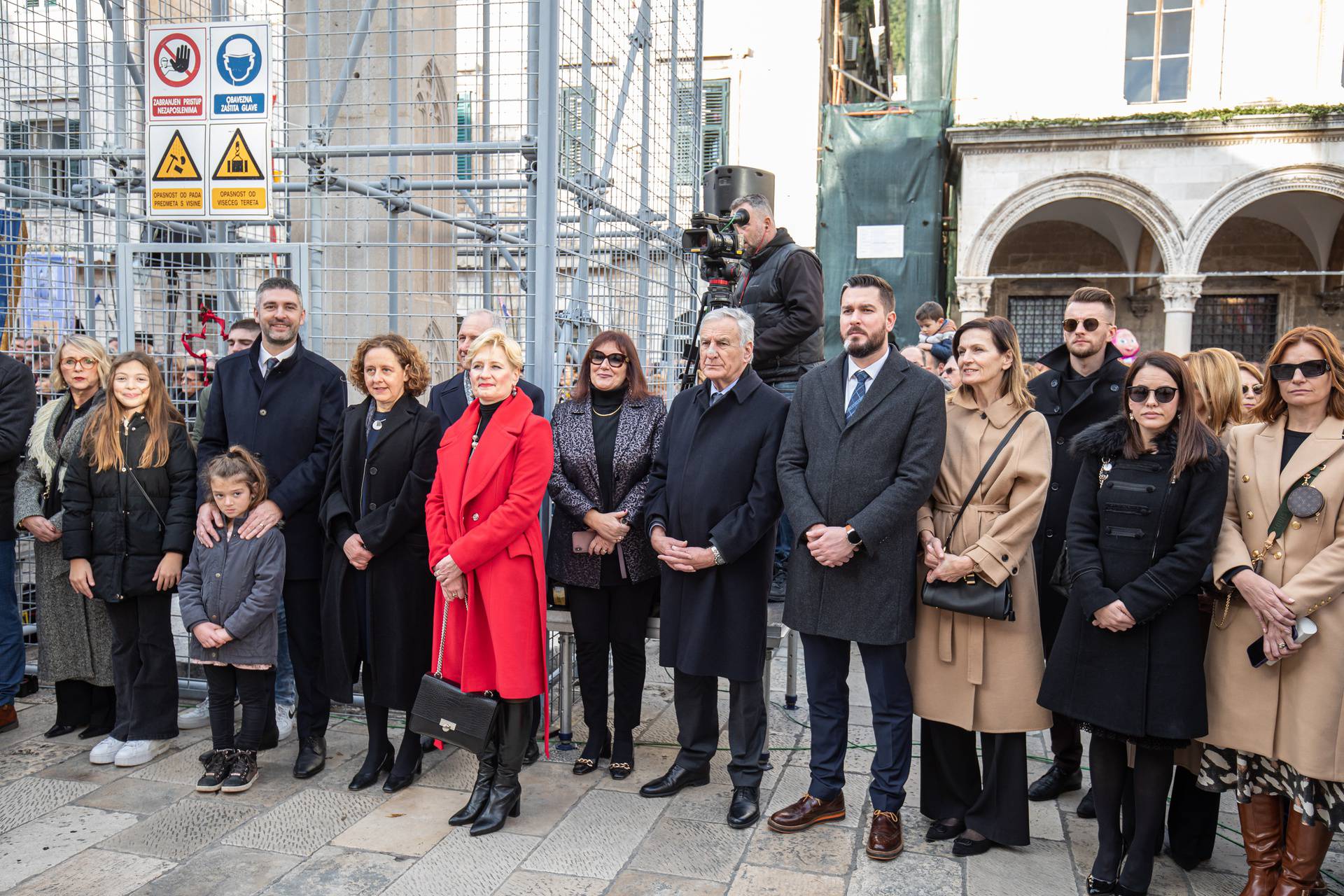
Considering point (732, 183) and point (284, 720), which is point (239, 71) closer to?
point (284, 720)

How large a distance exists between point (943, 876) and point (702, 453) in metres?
1.73

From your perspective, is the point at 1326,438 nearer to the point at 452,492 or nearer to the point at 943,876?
the point at 943,876

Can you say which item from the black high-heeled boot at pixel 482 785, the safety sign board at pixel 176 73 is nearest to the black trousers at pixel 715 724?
the black high-heeled boot at pixel 482 785

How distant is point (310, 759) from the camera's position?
414 centimetres

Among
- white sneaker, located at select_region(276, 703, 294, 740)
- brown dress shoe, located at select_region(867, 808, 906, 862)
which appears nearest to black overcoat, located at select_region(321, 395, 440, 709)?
white sneaker, located at select_region(276, 703, 294, 740)

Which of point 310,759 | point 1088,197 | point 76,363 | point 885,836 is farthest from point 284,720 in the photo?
point 1088,197

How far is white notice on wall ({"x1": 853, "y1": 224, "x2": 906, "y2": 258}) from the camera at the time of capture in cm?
1569

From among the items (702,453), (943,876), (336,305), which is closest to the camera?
(943,876)

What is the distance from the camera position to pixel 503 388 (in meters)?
3.69

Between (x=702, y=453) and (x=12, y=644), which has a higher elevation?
(x=702, y=453)

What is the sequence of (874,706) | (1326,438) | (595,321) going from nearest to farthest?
(1326,438)
(874,706)
(595,321)

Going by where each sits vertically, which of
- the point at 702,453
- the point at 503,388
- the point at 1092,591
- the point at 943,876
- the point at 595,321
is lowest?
the point at 943,876

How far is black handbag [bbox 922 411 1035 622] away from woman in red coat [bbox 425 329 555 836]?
4.91ft

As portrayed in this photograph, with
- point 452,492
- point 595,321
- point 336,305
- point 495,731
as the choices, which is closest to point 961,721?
point 495,731
